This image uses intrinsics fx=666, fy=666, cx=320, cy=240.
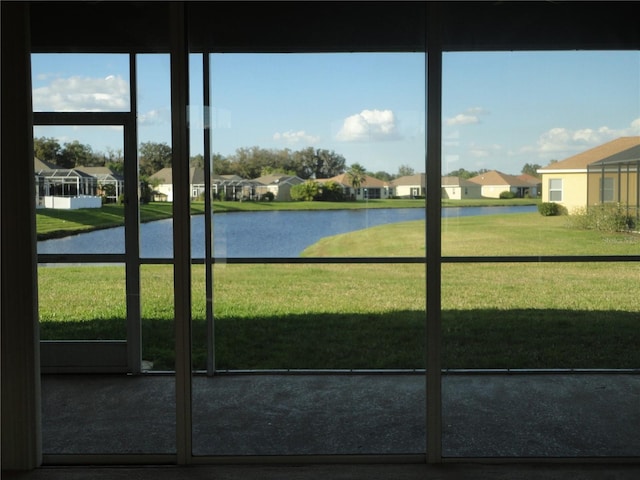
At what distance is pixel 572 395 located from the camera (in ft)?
13.7

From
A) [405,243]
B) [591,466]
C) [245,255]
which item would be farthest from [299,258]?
[591,466]

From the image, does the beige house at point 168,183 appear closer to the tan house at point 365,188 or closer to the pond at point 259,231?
the pond at point 259,231

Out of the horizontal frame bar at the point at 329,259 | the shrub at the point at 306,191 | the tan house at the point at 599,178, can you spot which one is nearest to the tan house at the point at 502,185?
the tan house at the point at 599,178

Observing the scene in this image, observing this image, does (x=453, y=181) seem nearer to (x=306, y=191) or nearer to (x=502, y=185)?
(x=502, y=185)

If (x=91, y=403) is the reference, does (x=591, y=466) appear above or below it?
below

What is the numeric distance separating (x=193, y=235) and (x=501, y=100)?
2.06 metres

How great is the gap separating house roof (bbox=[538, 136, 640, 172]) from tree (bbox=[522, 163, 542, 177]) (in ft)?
0.08

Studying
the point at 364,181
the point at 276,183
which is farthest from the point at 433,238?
the point at 276,183

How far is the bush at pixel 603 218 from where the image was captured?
4.04 meters

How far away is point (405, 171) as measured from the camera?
4.04 m

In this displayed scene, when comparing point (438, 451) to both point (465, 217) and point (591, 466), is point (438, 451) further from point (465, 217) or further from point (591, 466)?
point (465, 217)

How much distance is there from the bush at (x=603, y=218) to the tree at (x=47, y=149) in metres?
3.17

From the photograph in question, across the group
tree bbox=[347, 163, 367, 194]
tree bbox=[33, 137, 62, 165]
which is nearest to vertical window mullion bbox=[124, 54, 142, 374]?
tree bbox=[33, 137, 62, 165]

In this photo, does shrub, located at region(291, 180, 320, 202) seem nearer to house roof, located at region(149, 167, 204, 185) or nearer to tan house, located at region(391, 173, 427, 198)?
tan house, located at region(391, 173, 427, 198)
